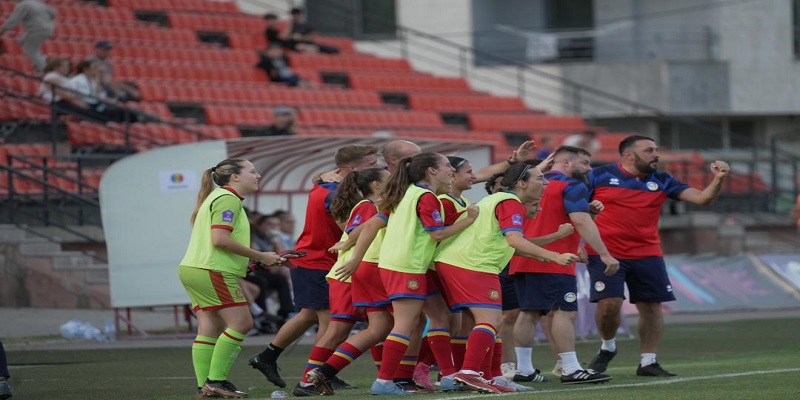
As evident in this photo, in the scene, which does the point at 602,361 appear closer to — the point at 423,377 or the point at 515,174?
the point at 423,377

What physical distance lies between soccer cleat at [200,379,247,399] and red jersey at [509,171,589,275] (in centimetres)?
265

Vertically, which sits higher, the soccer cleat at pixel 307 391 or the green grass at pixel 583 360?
the soccer cleat at pixel 307 391

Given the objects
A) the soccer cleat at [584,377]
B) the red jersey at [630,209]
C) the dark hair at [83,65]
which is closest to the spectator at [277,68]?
the dark hair at [83,65]

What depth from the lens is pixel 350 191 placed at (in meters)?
10.6

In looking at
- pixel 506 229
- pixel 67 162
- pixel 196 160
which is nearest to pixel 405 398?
pixel 506 229

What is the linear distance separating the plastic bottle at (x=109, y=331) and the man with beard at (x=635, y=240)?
7.39m

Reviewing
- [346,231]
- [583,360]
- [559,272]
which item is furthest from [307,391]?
[583,360]

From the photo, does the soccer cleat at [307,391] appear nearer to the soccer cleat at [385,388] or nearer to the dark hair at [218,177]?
the soccer cleat at [385,388]

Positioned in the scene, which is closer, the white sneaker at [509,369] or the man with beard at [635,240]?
the white sneaker at [509,369]

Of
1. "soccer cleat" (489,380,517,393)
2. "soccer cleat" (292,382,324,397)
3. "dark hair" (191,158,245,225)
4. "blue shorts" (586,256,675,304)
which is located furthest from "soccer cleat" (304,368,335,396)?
"blue shorts" (586,256,675,304)

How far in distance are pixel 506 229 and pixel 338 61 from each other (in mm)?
20103

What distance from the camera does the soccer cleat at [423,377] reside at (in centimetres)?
1064

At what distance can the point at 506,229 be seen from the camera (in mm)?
10117

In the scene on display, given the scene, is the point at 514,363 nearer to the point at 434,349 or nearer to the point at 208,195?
the point at 434,349
